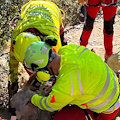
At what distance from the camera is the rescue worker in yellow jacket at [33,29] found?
238 centimetres

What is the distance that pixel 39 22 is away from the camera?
270 centimetres

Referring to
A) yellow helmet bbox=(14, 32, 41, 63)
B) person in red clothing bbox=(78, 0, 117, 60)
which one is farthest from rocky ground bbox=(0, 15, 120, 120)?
yellow helmet bbox=(14, 32, 41, 63)

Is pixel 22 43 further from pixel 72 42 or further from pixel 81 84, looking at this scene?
pixel 72 42

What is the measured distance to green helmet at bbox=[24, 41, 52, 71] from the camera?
202cm

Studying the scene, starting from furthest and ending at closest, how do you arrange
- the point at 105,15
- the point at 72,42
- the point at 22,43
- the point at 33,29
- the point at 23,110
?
the point at 72,42 < the point at 105,15 < the point at 23,110 < the point at 33,29 < the point at 22,43

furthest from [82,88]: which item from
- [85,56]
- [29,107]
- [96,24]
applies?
[96,24]

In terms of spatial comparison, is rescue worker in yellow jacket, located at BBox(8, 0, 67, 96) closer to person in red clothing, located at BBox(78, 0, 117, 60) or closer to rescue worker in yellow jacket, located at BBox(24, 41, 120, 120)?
rescue worker in yellow jacket, located at BBox(24, 41, 120, 120)

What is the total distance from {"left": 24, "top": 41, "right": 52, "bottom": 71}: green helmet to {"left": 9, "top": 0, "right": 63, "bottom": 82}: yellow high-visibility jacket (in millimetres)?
550

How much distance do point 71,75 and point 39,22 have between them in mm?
955

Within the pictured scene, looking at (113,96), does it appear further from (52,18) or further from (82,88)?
(52,18)

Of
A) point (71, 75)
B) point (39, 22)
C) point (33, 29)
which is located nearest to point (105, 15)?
point (39, 22)

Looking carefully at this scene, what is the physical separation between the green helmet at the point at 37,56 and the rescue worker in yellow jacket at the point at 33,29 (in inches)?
9.7

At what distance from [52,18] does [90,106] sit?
3.97 feet

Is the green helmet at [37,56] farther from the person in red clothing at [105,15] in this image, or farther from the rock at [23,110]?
the person in red clothing at [105,15]
